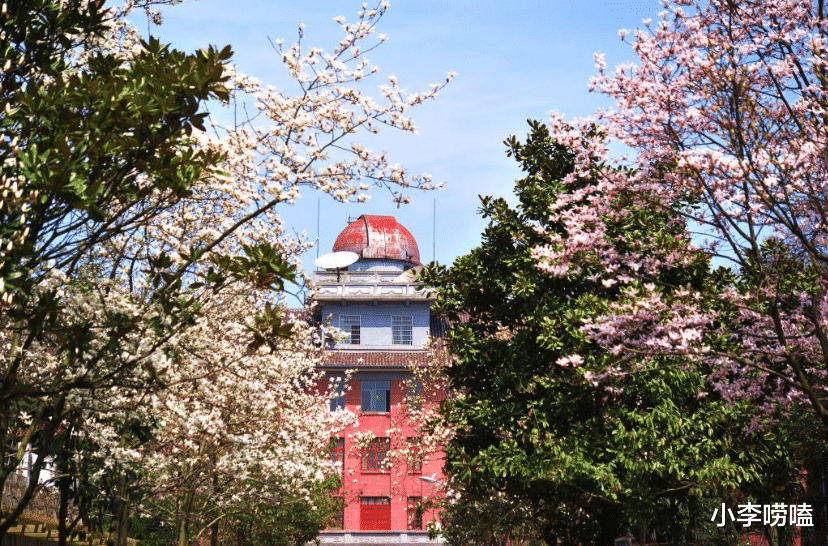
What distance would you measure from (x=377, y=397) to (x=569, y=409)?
167 ft

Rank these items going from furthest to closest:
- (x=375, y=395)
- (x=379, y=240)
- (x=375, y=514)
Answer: (x=379, y=240)
(x=375, y=395)
(x=375, y=514)

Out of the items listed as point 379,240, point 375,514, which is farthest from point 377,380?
point 379,240

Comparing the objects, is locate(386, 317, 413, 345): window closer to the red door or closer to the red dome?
the red dome

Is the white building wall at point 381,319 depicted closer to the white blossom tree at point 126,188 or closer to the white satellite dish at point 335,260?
the white satellite dish at point 335,260

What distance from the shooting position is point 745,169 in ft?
43.4

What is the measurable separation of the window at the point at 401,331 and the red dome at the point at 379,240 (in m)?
8.11

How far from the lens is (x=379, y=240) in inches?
3236

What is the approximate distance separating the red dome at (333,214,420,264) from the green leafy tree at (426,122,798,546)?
54.5m

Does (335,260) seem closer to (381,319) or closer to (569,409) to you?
(569,409)

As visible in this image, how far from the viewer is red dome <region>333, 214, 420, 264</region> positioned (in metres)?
81.6

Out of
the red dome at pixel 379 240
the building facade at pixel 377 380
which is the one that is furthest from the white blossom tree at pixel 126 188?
the red dome at pixel 379 240

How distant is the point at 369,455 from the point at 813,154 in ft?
198

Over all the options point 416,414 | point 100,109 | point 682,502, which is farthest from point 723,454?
point 416,414

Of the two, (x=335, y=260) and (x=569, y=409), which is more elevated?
(x=335, y=260)
